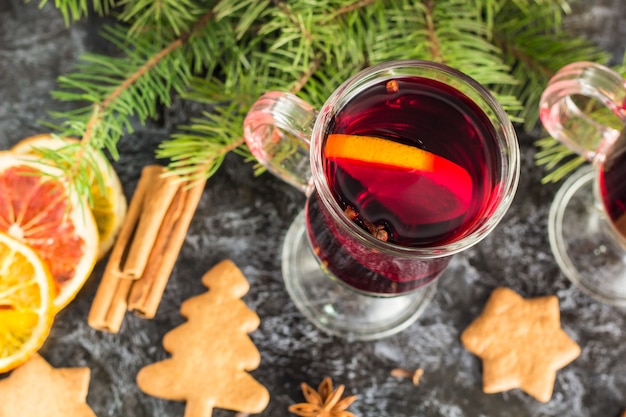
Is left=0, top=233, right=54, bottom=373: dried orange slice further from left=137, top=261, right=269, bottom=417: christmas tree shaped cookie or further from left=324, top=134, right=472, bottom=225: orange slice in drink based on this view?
left=324, top=134, right=472, bottom=225: orange slice in drink

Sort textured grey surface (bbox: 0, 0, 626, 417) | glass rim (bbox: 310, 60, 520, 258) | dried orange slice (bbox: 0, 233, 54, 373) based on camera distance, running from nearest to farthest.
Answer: glass rim (bbox: 310, 60, 520, 258), dried orange slice (bbox: 0, 233, 54, 373), textured grey surface (bbox: 0, 0, 626, 417)

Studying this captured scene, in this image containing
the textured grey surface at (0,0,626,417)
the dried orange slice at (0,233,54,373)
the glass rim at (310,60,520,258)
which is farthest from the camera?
the textured grey surface at (0,0,626,417)

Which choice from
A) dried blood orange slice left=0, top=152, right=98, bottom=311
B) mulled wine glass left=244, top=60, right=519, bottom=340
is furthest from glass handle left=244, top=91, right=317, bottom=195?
dried blood orange slice left=0, top=152, right=98, bottom=311

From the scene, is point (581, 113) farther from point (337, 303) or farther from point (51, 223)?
point (51, 223)

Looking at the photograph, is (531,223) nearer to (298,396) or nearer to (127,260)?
(298,396)

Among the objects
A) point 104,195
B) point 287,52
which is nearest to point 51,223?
point 104,195

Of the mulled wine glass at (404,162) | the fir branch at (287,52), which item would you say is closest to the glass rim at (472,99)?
the mulled wine glass at (404,162)
